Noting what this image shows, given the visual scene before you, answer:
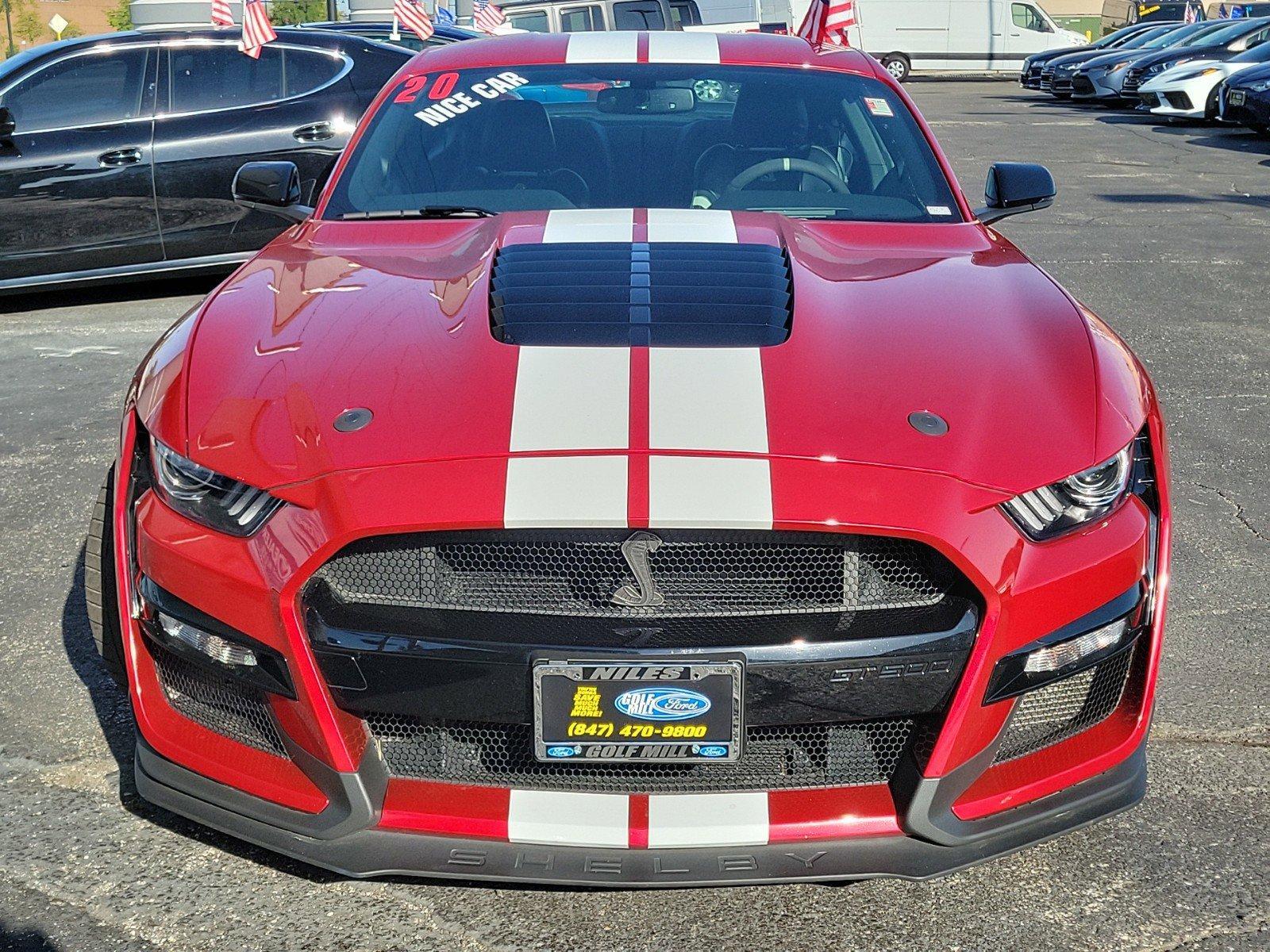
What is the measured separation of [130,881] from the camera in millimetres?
2479

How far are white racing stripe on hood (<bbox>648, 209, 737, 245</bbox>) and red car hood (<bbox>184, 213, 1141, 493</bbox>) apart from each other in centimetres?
10

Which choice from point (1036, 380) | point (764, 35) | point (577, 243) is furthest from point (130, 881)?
point (764, 35)

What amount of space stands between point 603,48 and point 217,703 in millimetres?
2458

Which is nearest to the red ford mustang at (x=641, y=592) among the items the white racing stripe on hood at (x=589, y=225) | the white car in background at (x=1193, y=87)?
the white racing stripe on hood at (x=589, y=225)

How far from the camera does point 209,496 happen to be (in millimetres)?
2281

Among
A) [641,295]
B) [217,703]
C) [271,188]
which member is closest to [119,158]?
[271,188]

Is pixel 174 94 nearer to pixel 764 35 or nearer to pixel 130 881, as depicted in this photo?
pixel 764 35

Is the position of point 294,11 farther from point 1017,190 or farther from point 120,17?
point 1017,190

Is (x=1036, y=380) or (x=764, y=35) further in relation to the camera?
(x=764, y=35)

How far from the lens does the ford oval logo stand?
2.08 metres

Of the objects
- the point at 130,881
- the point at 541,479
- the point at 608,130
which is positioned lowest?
the point at 130,881

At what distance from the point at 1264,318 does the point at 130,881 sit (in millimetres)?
6617

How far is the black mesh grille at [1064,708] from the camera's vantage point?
2.22 metres

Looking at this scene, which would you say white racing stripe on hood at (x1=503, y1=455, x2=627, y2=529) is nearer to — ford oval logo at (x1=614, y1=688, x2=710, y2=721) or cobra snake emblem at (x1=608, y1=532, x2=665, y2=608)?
cobra snake emblem at (x1=608, y1=532, x2=665, y2=608)
